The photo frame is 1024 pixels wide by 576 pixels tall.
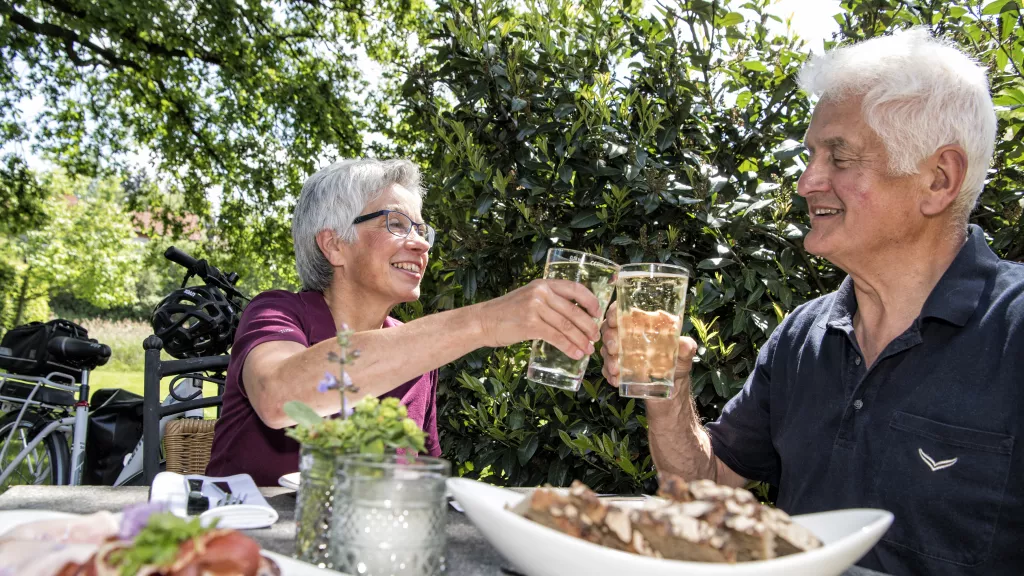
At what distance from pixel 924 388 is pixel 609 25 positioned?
217 centimetres

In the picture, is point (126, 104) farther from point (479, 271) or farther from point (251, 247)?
point (479, 271)

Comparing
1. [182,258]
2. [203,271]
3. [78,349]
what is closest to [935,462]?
[182,258]

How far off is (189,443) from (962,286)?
106 inches

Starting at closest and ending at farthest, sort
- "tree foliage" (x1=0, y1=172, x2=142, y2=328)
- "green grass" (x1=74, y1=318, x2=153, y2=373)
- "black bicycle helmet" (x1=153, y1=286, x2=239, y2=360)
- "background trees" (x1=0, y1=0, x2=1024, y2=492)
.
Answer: "background trees" (x1=0, y1=0, x2=1024, y2=492), "black bicycle helmet" (x1=153, y1=286, x2=239, y2=360), "green grass" (x1=74, y1=318, x2=153, y2=373), "tree foliage" (x1=0, y1=172, x2=142, y2=328)

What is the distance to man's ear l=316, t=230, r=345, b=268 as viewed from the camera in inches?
105

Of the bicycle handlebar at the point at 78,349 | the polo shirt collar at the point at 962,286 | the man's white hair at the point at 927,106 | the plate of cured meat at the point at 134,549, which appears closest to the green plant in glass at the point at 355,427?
the plate of cured meat at the point at 134,549

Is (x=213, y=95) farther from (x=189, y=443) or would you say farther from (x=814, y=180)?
(x=814, y=180)

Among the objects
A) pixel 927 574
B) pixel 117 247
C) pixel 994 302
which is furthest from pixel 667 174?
pixel 117 247

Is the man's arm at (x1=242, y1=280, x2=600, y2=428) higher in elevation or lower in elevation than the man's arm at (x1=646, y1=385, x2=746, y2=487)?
higher

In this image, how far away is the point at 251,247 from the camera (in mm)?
11867

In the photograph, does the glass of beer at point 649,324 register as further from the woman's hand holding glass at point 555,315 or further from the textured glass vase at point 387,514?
the textured glass vase at point 387,514

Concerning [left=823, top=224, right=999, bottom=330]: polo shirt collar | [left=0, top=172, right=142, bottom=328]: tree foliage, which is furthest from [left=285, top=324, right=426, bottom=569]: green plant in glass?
[left=0, top=172, right=142, bottom=328]: tree foliage

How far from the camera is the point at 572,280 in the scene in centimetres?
173

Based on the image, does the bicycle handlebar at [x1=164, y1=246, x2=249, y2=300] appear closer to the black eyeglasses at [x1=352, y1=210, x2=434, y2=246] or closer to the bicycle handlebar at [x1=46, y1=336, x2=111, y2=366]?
the black eyeglasses at [x1=352, y1=210, x2=434, y2=246]
